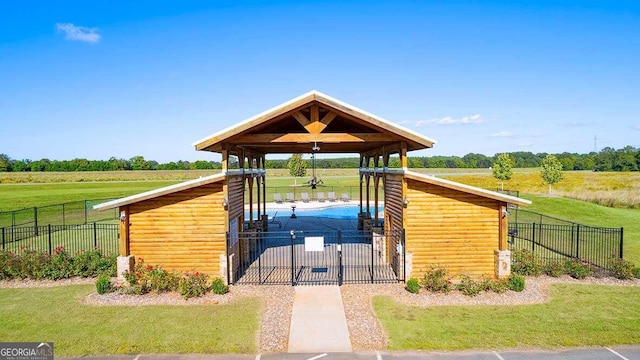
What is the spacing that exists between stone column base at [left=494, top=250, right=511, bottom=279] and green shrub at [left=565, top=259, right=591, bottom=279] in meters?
2.35

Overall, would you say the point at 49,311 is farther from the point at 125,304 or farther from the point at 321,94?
the point at 321,94

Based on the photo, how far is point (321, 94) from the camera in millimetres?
11875

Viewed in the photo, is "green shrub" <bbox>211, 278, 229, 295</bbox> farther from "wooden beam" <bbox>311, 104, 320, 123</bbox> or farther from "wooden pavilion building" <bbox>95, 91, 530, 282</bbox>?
"wooden beam" <bbox>311, 104, 320, 123</bbox>

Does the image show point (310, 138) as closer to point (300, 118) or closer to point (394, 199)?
point (300, 118)

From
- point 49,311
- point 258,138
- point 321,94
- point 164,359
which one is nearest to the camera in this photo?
point 164,359

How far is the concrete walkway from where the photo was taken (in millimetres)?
8469

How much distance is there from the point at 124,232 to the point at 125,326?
13.3ft

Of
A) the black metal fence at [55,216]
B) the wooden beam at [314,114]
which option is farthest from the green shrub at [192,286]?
the black metal fence at [55,216]

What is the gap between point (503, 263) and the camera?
12750 mm

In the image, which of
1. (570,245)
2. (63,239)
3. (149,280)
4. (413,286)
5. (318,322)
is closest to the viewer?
(318,322)

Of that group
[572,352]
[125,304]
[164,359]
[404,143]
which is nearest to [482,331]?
[572,352]

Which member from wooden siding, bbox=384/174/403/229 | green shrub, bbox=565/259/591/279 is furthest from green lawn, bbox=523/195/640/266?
wooden siding, bbox=384/174/403/229

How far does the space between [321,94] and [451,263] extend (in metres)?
7.17

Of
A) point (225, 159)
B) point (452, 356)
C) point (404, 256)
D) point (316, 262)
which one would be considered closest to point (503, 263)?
point (404, 256)
